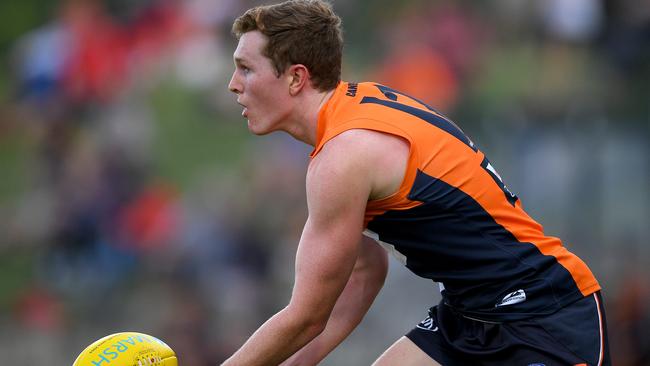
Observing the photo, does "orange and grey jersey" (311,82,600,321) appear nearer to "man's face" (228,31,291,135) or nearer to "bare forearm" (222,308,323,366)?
"man's face" (228,31,291,135)

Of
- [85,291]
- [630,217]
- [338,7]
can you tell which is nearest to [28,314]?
[85,291]

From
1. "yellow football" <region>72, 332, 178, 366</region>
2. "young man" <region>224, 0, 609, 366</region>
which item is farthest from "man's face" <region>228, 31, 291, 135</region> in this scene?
"yellow football" <region>72, 332, 178, 366</region>

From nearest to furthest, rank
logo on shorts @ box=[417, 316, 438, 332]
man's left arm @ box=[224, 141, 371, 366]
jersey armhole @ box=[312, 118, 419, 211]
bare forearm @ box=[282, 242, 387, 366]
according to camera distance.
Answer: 1. man's left arm @ box=[224, 141, 371, 366]
2. jersey armhole @ box=[312, 118, 419, 211]
3. logo on shorts @ box=[417, 316, 438, 332]
4. bare forearm @ box=[282, 242, 387, 366]

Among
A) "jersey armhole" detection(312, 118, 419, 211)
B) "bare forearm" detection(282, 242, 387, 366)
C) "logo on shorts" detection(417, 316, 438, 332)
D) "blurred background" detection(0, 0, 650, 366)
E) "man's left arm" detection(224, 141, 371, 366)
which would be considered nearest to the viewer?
"man's left arm" detection(224, 141, 371, 366)

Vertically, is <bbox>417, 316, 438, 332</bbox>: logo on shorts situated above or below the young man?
below

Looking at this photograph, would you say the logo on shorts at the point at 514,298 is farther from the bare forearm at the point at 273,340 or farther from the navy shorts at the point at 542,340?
the bare forearm at the point at 273,340

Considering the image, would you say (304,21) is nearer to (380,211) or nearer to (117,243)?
(380,211)

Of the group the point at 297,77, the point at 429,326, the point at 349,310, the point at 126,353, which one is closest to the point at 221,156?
the point at 349,310

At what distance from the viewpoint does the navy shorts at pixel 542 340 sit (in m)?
3.89

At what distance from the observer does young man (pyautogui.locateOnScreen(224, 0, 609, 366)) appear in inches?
150

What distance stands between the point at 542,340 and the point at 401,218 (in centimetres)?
71

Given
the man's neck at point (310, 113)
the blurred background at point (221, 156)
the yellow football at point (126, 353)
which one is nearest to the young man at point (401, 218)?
the man's neck at point (310, 113)

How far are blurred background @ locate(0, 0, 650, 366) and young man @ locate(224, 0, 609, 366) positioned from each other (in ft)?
16.8

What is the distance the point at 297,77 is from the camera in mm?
4148
